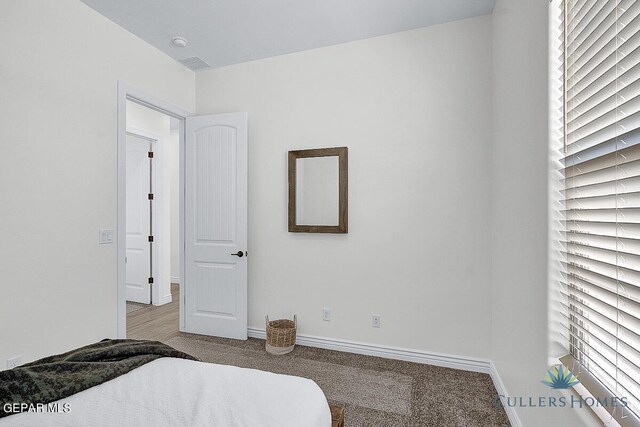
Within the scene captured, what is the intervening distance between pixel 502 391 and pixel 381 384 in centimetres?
81

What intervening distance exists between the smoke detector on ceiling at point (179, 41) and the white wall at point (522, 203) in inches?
103

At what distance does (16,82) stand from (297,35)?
80.9 inches

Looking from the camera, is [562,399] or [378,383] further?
[378,383]

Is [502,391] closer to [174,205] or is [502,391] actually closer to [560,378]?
[560,378]

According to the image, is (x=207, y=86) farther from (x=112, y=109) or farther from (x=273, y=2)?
(x=273, y=2)

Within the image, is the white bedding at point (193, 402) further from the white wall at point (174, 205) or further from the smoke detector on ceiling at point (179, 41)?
the white wall at point (174, 205)

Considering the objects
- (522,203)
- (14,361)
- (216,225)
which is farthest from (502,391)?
(14,361)

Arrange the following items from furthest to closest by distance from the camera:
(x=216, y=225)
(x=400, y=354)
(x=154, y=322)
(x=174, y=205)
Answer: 1. (x=174, y=205)
2. (x=154, y=322)
3. (x=216, y=225)
4. (x=400, y=354)

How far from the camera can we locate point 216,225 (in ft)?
10.9

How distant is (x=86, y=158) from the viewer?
247cm

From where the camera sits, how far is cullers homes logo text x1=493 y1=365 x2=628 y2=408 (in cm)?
100

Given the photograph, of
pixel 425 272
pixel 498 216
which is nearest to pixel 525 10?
pixel 498 216

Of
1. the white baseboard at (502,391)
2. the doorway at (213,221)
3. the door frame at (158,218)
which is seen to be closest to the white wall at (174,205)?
the door frame at (158,218)

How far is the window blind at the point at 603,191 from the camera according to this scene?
92 centimetres
